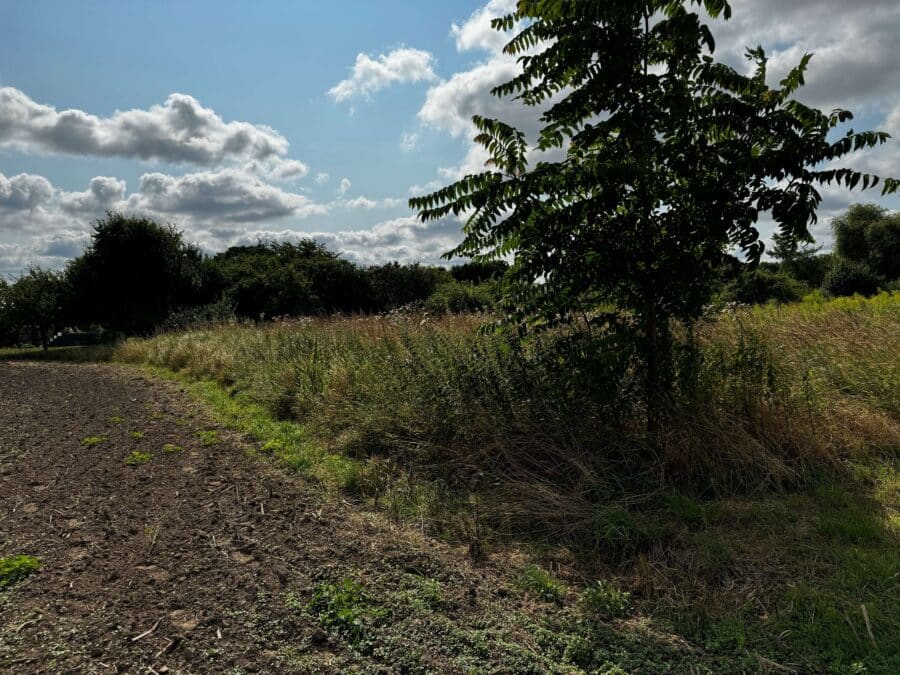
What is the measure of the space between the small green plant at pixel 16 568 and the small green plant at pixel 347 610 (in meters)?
1.79

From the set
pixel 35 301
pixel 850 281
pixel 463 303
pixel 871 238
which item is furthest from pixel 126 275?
pixel 871 238

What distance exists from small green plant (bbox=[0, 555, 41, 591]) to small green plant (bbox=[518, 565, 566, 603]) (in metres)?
2.93

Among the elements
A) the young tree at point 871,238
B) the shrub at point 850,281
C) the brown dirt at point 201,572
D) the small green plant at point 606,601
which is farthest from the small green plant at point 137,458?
the young tree at point 871,238

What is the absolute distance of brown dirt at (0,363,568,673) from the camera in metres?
2.58

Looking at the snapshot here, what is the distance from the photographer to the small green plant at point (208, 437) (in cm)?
647

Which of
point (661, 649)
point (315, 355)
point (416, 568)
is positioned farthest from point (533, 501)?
point (315, 355)

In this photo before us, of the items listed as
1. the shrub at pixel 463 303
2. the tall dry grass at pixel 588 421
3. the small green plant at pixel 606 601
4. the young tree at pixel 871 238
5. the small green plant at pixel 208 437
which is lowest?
the small green plant at pixel 606 601

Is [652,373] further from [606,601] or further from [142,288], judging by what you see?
[142,288]

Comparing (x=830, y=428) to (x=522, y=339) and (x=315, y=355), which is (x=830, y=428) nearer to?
(x=522, y=339)

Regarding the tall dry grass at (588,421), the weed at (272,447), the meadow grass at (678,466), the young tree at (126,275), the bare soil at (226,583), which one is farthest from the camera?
the young tree at (126,275)

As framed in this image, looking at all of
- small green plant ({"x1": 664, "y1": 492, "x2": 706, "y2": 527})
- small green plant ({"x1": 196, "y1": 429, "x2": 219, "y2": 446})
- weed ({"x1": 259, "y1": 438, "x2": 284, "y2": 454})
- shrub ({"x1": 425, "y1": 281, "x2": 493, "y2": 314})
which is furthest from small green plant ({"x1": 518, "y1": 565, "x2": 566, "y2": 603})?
small green plant ({"x1": 196, "y1": 429, "x2": 219, "y2": 446})

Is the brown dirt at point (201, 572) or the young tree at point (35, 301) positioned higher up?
the young tree at point (35, 301)

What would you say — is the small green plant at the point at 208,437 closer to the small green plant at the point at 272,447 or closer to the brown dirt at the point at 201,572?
the brown dirt at the point at 201,572

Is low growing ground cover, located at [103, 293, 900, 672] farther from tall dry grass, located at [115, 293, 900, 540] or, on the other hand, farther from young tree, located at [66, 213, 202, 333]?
young tree, located at [66, 213, 202, 333]
